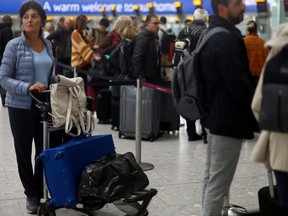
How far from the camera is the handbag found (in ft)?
12.1

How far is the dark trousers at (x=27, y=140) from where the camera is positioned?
13.1 ft

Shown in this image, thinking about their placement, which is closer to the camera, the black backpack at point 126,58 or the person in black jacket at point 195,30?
the person in black jacket at point 195,30

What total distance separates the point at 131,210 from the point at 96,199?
17.0 inches

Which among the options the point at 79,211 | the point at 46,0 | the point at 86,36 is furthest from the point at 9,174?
the point at 46,0

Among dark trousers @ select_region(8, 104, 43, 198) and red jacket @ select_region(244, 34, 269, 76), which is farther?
red jacket @ select_region(244, 34, 269, 76)

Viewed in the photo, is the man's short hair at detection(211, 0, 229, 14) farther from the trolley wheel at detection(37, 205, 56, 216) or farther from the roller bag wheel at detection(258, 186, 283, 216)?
the trolley wheel at detection(37, 205, 56, 216)

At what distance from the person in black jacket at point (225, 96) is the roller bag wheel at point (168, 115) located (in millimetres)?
4073

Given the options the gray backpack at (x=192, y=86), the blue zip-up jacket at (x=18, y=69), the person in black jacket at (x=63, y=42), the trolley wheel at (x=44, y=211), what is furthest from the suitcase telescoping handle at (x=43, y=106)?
the person in black jacket at (x=63, y=42)

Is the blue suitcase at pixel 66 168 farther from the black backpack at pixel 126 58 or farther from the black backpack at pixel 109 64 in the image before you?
the black backpack at pixel 109 64

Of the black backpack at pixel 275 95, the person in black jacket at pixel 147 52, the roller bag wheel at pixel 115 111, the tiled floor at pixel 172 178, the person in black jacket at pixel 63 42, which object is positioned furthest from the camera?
the person in black jacket at pixel 63 42

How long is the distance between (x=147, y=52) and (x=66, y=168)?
3756 millimetres

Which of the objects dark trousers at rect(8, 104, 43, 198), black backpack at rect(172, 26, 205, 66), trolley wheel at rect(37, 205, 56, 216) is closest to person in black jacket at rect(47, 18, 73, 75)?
black backpack at rect(172, 26, 205, 66)

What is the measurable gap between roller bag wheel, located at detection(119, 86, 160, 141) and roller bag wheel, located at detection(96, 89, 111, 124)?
1.13 metres

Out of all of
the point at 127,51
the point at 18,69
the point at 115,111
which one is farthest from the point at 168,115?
the point at 18,69
